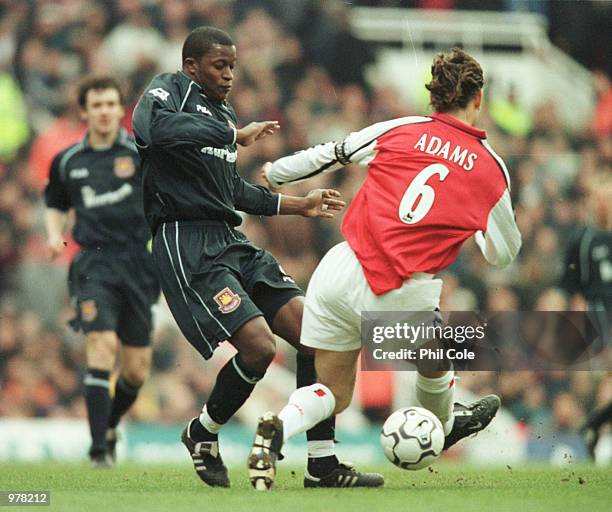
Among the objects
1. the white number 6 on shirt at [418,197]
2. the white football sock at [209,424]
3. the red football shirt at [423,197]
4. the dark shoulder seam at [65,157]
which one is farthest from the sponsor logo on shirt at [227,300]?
the dark shoulder seam at [65,157]

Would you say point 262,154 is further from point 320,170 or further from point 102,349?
point 320,170

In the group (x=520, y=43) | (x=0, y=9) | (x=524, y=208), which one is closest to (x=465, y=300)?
(x=524, y=208)

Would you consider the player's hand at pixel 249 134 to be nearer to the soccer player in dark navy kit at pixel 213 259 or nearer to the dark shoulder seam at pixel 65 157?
the soccer player in dark navy kit at pixel 213 259

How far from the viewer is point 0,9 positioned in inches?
476

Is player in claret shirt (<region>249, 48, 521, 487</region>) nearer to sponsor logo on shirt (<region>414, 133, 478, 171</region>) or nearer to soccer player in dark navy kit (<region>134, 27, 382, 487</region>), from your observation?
sponsor logo on shirt (<region>414, 133, 478, 171</region>)

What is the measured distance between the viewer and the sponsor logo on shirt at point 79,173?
821cm

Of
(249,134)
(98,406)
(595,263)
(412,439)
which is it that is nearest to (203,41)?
(249,134)

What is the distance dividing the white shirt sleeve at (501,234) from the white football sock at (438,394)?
2.01 ft

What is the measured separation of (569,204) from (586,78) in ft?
5.77

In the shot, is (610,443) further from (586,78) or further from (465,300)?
(586,78)

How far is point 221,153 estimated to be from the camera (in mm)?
6039

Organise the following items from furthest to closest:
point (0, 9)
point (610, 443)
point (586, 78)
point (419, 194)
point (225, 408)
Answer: point (586, 78) → point (0, 9) → point (610, 443) → point (225, 408) → point (419, 194)

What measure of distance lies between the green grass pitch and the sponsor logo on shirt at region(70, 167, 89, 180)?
194 cm

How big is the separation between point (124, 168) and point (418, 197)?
327 cm
